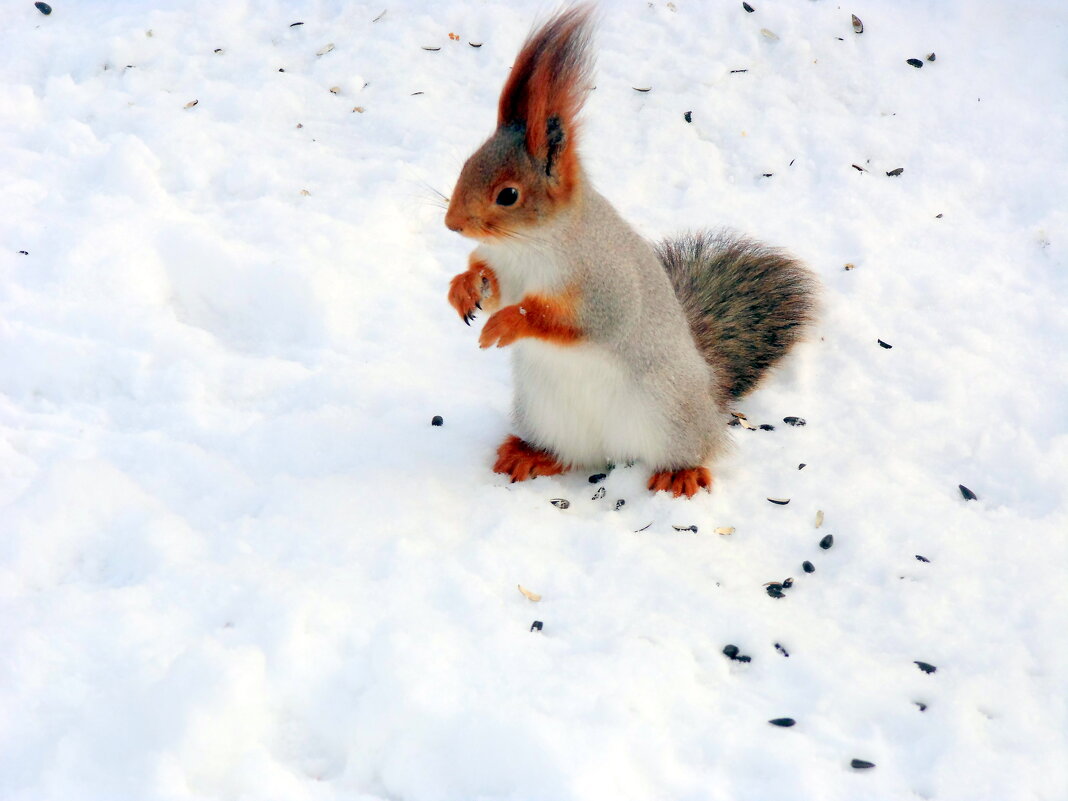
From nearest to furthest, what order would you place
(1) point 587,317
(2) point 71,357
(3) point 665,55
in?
(1) point 587,317 → (2) point 71,357 → (3) point 665,55

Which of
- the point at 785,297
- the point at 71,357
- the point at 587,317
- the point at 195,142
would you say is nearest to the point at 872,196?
the point at 785,297

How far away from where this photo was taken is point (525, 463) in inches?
105

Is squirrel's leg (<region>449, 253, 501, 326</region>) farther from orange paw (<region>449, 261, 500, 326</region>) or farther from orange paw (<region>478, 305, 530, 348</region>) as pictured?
orange paw (<region>478, 305, 530, 348</region>)

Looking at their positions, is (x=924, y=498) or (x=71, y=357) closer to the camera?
(x=924, y=498)

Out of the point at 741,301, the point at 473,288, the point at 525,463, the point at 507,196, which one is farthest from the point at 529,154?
the point at 741,301

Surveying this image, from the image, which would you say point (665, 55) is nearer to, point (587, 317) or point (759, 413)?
point (759, 413)

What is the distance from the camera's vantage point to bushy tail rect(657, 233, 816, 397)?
2898mm

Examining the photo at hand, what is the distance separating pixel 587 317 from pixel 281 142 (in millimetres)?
2034

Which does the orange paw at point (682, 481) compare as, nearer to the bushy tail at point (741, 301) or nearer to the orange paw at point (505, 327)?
the bushy tail at point (741, 301)

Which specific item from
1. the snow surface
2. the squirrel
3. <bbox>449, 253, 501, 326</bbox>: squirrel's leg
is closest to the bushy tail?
the squirrel

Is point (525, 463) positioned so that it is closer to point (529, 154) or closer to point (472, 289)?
point (472, 289)

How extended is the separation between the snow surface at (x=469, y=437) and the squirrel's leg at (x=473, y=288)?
440 millimetres

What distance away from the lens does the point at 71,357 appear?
9.16 ft

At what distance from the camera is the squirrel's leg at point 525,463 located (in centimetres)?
265
